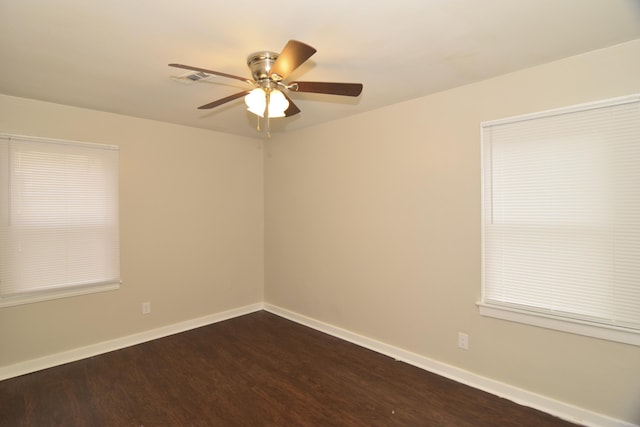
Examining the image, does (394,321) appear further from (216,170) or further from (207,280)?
(216,170)

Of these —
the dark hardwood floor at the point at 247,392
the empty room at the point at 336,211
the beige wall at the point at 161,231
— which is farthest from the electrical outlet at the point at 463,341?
the beige wall at the point at 161,231

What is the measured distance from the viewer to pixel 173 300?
3766 millimetres

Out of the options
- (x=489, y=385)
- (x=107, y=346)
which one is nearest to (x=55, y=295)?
(x=107, y=346)

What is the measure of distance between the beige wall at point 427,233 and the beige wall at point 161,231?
1.98 feet

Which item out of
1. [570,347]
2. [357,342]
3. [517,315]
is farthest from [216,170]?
[570,347]

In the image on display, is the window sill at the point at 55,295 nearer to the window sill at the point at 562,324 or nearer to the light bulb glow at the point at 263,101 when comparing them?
the light bulb glow at the point at 263,101

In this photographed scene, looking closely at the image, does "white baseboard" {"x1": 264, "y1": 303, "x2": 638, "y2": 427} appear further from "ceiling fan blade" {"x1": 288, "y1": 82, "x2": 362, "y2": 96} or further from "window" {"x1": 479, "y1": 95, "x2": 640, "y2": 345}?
"ceiling fan blade" {"x1": 288, "y1": 82, "x2": 362, "y2": 96}

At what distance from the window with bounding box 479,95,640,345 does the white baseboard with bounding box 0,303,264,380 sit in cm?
317

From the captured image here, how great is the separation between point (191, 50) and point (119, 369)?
2838 millimetres

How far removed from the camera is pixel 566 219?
7.16ft

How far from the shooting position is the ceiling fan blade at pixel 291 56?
145cm

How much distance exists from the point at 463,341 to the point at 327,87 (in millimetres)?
2314

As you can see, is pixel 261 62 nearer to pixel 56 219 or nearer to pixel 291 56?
pixel 291 56

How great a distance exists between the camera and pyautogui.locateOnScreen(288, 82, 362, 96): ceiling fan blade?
6.16 ft
